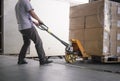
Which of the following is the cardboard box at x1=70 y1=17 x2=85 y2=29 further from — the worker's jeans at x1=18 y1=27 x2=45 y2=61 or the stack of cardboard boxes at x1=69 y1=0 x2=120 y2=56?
the worker's jeans at x1=18 y1=27 x2=45 y2=61

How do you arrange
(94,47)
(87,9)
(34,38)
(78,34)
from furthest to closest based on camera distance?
1. (78,34)
2. (87,9)
3. (94,47)
4. (34,38)

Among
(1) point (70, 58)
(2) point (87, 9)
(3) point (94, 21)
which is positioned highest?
(2) point (87, 9)

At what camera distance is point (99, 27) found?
22.4 feet

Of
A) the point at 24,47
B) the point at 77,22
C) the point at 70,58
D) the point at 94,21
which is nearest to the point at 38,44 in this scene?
the point at 24,47

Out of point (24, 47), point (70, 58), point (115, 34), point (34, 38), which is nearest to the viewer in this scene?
point (34, 38)

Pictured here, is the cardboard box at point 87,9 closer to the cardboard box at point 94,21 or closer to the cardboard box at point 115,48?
the cardboard box at point 94,21

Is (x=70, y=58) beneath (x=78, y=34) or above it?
beneath

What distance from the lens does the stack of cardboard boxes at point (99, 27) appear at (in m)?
6.75

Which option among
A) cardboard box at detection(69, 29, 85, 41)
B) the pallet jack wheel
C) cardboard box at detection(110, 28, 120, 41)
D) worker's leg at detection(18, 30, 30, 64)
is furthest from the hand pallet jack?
cardboard box at detection(110, 28, 120, 41)

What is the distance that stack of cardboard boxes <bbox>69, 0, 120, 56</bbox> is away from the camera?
6.75m

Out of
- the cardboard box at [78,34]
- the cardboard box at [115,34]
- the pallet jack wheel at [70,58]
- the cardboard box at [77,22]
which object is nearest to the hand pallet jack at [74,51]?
the pallet jack wheel at [70,58]

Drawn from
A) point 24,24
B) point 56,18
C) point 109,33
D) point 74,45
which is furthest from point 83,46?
point 56,18

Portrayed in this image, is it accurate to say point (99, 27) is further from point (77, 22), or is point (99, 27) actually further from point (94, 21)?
point (77, 22)

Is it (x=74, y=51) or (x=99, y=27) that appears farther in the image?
(x=74, y=51)
